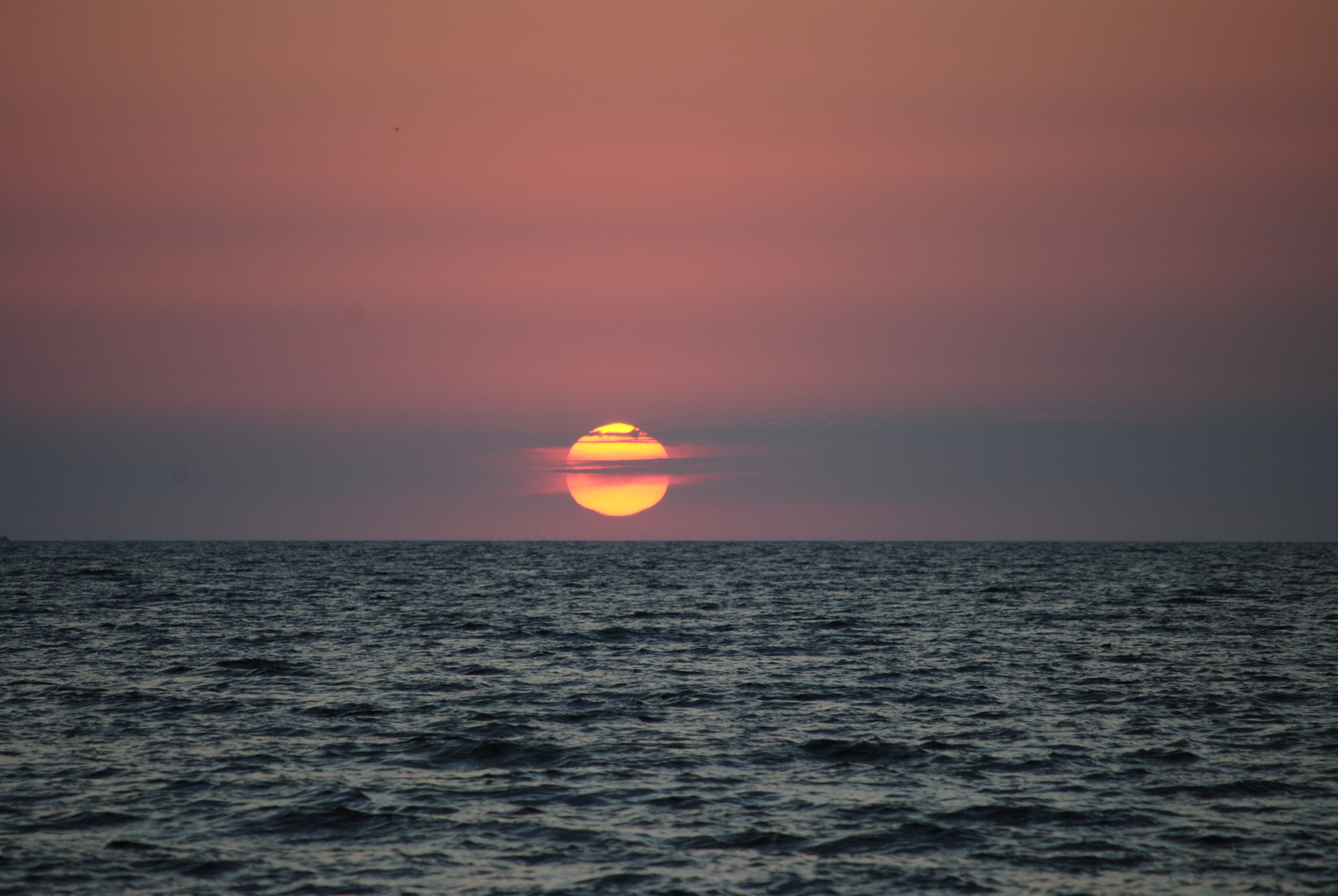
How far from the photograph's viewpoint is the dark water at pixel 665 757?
51.6 feet

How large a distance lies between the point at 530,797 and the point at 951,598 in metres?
54.1

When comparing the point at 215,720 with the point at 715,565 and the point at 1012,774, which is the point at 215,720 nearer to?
the point at 1012,774

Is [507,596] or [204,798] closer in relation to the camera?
[204,798]

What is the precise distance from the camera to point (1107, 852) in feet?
53.6

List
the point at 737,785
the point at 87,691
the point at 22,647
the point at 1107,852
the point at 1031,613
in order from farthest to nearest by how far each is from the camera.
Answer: the point at 1031,613, the point at 22,647, the point at 87,691, the point at 737,785, the point at 1107,852

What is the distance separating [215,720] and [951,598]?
2058 inches

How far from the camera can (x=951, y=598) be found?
6912 cm

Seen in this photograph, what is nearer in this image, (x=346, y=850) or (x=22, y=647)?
(x=346, y=850)

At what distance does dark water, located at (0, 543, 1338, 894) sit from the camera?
51.6ft

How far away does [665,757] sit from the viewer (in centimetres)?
2214

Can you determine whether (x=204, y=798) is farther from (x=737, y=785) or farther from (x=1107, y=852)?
(x=1107, y=852)

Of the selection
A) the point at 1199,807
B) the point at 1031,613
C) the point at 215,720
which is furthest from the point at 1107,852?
the point at 1031,613

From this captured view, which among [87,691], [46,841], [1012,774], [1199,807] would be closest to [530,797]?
[46,841]

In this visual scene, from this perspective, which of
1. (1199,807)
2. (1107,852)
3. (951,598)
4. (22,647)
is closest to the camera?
(1107,852)
